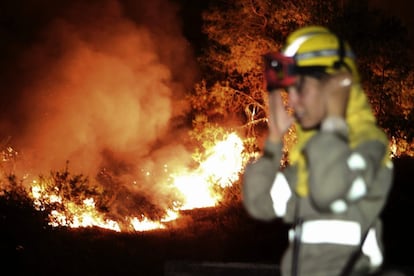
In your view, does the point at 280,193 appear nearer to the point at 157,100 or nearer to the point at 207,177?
the point at 207,177

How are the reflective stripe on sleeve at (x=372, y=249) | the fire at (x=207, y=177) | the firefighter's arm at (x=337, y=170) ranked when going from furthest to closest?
the fire at (x=207, y=177) < the reflective stripe on sleeve at (x=372, y=249) < the firefighter's arm at (x=337, y=170)

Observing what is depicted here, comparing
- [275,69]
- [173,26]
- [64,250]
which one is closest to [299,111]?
[275,69]

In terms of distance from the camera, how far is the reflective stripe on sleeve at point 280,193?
2580 millimetres

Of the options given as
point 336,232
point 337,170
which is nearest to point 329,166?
point 337,170

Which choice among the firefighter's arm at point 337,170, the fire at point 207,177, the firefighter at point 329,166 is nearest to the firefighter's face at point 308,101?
the firefighter at point 329,166

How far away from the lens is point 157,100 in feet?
52.4

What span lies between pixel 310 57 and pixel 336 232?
2.25 feet

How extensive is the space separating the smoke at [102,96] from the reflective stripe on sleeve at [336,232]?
1055 centimetres

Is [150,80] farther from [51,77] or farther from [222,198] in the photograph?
[222,198]

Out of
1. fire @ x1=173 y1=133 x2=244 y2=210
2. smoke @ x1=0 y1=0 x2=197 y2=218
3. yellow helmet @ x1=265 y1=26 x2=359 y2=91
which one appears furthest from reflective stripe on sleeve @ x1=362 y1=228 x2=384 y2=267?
fire @ x1=173 y1=133 x2=244 y2=210

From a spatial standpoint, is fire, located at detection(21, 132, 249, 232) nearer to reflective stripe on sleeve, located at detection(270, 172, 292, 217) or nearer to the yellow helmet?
reflective stripe on sleeve, located at detection(270, 172, 292, 217)

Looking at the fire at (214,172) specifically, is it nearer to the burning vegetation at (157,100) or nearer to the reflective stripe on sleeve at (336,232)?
the burning vegetation at (157,100)

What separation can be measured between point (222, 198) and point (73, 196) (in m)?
5.02

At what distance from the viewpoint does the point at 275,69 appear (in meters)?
2.49
